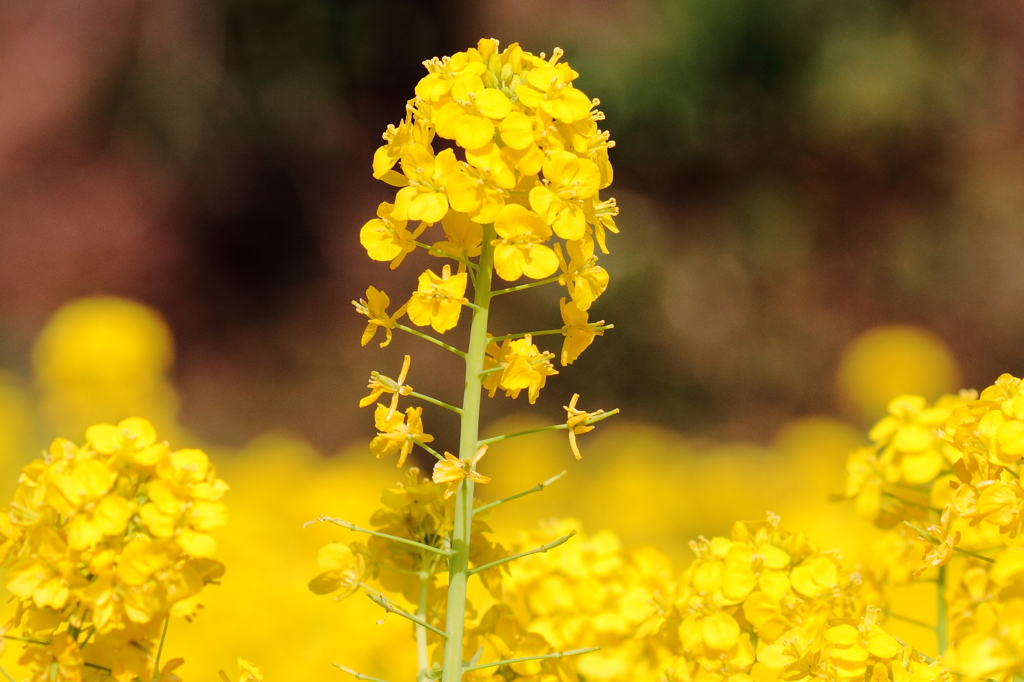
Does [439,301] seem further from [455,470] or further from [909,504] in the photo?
[909,504]

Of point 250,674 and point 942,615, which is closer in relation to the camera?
point 250,674

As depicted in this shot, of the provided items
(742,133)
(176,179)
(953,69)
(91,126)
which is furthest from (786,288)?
(91,126)

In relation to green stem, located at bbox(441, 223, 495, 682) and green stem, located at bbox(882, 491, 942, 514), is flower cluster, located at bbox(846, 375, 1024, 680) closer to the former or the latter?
green stem, located at bbox(882, 491, 942, 514)

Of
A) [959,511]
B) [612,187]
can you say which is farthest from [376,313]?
[612,187]

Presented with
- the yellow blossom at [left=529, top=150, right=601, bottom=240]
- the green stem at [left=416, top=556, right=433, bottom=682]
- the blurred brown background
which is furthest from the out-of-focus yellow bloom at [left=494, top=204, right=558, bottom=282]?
the blurred brown background

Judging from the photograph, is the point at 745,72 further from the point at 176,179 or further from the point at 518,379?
the point at 518,379

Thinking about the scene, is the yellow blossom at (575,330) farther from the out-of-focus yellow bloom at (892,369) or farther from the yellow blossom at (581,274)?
the out-of-focus yellow bloom at (892,369)
